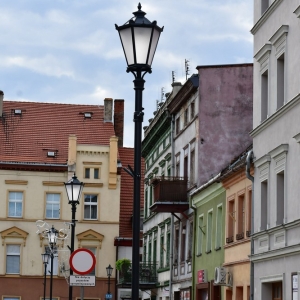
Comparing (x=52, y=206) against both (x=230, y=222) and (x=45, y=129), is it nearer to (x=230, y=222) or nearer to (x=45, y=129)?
(x=45, y=129)

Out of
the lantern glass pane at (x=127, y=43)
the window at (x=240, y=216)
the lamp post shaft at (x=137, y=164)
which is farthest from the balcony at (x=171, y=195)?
the lantern glass pane at (x=127, y=43)

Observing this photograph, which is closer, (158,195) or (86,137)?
(158,195)

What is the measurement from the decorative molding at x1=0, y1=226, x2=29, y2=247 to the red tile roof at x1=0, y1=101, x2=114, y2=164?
15.7 feet

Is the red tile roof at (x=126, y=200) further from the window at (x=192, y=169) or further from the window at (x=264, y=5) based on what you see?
the window at (x=264, y=5)

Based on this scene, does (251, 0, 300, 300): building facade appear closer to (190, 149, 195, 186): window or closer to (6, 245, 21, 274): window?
(190, 149, 195, 186): window

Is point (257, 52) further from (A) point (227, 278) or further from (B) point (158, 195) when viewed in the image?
(B) point (158, 195)

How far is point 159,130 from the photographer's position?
4778 cm

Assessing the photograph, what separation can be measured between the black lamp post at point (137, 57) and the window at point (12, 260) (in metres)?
49.9

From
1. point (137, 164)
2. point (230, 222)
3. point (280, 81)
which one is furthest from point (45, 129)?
point (137, 164)

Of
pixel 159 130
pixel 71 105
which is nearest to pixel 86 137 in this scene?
pixel 71 105

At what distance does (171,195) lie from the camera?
129 ft

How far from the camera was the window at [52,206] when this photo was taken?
61.6 meters

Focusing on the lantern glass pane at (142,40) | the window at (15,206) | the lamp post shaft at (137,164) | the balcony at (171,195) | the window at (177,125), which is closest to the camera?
the lantern glass pane at (142,40)

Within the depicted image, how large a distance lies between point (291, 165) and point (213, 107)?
14907mm
